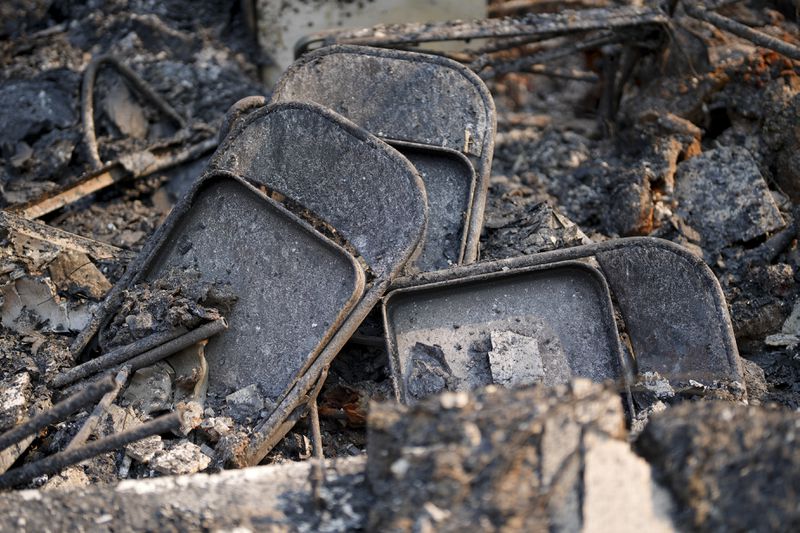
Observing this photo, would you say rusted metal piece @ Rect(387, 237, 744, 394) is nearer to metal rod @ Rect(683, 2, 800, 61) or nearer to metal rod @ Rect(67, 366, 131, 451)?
metal rod @ Rect(67, 366, 131, 451)

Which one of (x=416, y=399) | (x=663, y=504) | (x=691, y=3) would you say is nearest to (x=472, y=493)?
(x=663, y=504)

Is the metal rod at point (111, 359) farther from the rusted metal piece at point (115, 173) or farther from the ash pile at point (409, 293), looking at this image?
the rusted metal piece at point (115, 173)

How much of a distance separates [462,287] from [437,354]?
272mm

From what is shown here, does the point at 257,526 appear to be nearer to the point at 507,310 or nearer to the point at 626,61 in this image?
the point at 507,310

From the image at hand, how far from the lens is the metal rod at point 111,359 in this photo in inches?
110

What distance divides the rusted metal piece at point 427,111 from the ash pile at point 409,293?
11mm

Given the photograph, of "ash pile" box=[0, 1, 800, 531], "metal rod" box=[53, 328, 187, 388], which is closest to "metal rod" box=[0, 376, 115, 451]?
"ash pile" box=[0, 1, 800, 531]

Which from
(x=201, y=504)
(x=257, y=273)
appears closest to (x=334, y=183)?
(x=257, y=273)

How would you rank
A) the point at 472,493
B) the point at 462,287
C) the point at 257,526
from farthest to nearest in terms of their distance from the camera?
the point at 462,287 < the point at 257,526 < the point at 472,493

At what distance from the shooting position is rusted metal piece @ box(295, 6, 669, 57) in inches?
153

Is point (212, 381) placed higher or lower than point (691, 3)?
lower

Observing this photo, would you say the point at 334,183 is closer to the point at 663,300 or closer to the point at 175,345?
the point at 175,345

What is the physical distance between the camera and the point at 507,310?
2.95 m

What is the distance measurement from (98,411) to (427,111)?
171 centimetres
